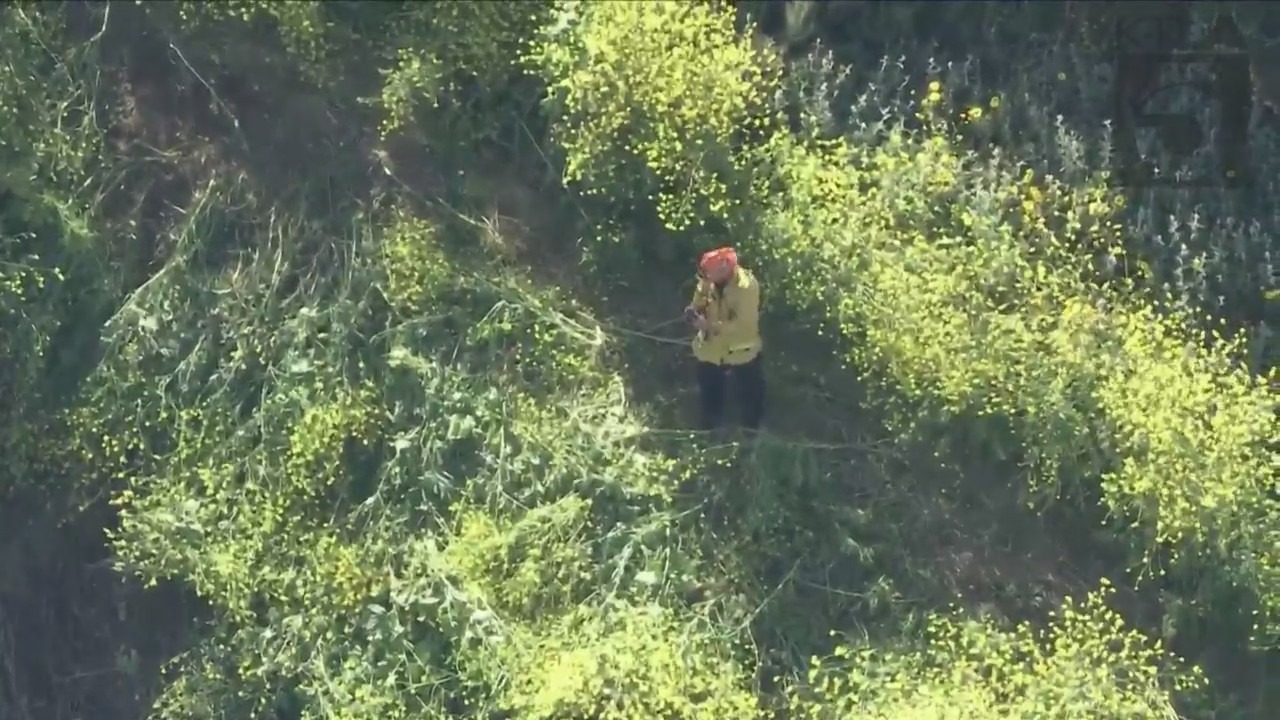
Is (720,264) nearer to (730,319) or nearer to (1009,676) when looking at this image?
(730,319)

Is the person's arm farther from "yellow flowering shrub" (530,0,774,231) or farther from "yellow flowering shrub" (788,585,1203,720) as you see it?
"yellow flowering shrub" (788,585,1203,720)

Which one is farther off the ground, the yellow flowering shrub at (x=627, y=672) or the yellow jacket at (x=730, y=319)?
the yellow jacket at (x=730, y=319)

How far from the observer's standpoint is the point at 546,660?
4977mm

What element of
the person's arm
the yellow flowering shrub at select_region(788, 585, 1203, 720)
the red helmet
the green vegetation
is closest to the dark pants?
the green vegetation

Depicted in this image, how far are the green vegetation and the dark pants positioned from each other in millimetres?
125

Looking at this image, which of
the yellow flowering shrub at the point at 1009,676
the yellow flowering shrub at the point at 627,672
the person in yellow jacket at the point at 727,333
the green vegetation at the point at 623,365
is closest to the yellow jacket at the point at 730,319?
the person in yellow jacket at the point at 727,333

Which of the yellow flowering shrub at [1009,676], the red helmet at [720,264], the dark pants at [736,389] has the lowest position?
the yellow flowering shrub at [1009,676]

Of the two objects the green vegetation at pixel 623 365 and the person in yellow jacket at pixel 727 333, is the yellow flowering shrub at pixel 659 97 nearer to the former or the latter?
the green vegetation at pixel 623 365

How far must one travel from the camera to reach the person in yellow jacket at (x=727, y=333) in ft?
15.3

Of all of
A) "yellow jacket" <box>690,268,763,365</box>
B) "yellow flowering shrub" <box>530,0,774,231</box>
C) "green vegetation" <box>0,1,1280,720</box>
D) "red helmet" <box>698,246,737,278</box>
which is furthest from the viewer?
"yellow flowering shrub" <box>530,0,774,231</box>

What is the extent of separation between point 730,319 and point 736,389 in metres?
0.39

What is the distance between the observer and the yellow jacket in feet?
15.5

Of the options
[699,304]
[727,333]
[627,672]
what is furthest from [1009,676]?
[699,304]

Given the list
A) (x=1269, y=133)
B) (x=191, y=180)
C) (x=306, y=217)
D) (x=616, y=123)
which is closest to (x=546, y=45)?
(x=616, y=123)
